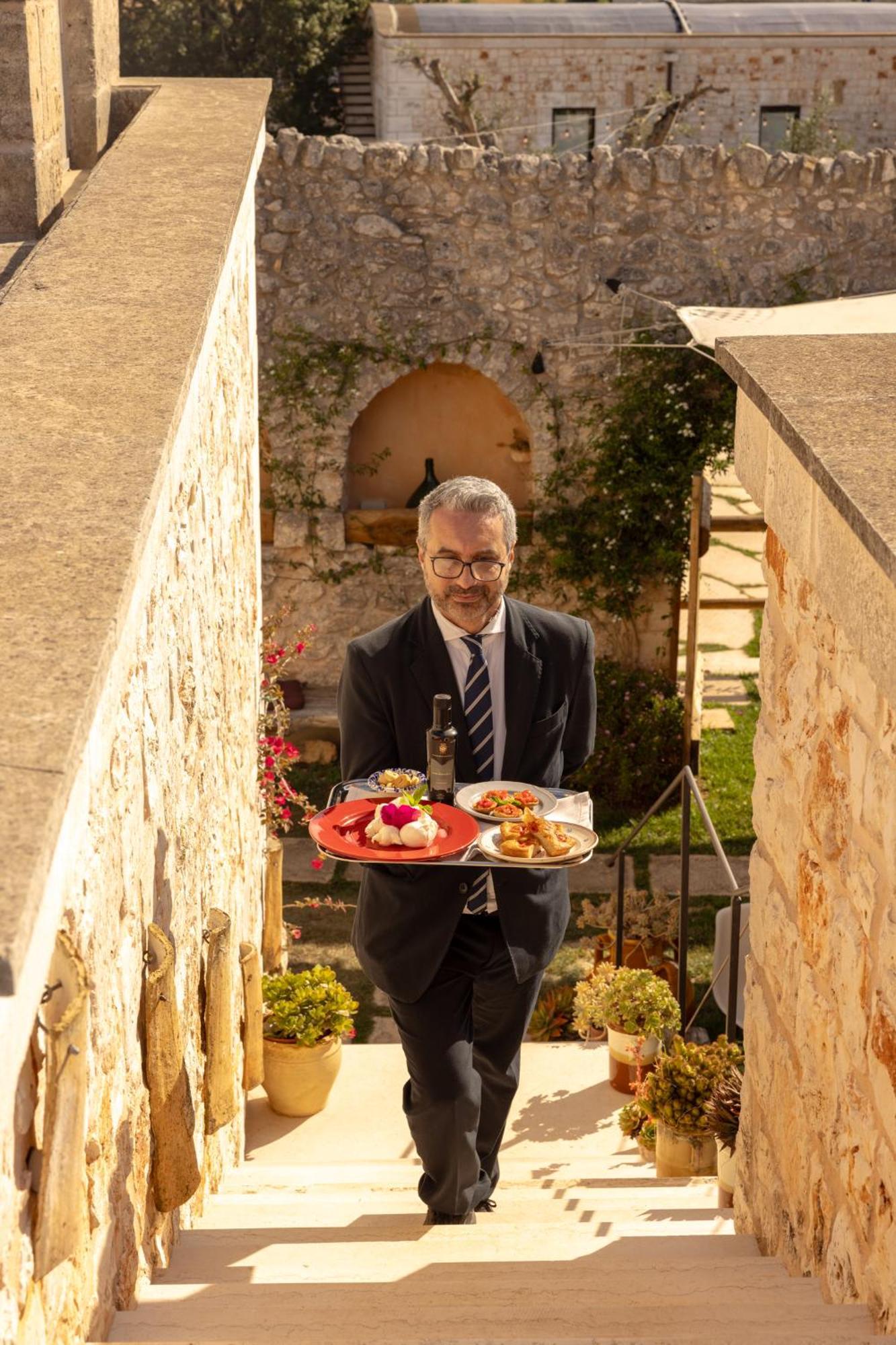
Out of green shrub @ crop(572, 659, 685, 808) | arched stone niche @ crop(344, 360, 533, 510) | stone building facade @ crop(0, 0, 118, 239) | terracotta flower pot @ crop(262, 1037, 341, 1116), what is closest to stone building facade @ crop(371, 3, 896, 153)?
arched stone niche @ crop(344, 360, 533, 510)

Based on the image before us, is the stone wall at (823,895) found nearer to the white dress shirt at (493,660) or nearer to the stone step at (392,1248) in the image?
the stone step at (392,1248)

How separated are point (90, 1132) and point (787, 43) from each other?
18359mm

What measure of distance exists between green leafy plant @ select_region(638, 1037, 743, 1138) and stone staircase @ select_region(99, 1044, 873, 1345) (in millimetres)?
180

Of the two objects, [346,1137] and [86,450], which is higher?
[86,450]

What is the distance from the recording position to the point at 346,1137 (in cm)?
490

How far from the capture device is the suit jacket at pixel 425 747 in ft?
10.7

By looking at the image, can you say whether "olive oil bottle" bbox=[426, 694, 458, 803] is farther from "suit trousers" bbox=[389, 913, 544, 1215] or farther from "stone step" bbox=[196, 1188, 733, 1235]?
"stone step" bbox=[196, 1188, 733, 1235]

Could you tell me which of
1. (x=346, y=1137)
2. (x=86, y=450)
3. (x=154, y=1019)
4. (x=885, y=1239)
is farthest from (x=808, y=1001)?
(x=346, y=1137)

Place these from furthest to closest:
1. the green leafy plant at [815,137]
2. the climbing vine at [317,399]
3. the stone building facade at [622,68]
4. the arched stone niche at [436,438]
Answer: the stone building facade at [622,68], the green leafy plant at [815,137], the arched stone niche at [436,438], the climbing vine at [317,399]

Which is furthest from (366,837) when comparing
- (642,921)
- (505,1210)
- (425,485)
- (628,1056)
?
(425,485)

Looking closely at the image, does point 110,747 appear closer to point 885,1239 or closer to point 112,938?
point 112,938

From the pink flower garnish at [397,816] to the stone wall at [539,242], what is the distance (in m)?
7.22

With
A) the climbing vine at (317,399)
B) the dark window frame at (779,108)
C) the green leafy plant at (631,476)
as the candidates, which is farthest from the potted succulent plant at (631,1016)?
the dark window frame at (779,108)

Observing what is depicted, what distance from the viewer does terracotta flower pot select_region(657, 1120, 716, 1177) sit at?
4.49 m
